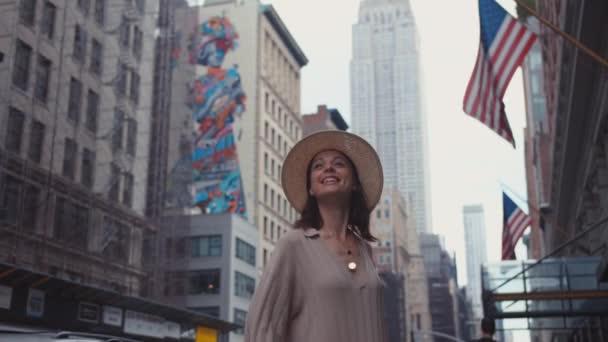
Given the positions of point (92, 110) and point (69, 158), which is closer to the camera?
point (69, 158)

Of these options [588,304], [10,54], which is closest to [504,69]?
[588,304]

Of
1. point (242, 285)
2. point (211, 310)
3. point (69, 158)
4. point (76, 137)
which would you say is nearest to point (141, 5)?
point (76, 137)

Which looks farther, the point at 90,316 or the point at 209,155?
the point at 209,155

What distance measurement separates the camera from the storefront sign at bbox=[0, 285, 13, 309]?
25905 millimetres

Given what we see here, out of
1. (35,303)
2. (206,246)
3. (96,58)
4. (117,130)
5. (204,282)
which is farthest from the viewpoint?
(206,246)

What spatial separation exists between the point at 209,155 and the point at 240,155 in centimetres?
635

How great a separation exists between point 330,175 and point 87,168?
3322 cm

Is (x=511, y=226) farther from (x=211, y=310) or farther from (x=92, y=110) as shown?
(x=211, y=310)

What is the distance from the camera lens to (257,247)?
216 ft

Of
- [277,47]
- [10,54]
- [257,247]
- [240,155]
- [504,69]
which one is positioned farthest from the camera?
[277,47]

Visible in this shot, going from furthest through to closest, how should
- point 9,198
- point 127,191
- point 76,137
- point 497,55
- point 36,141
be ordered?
point 127,191 → point 76,137 → point 36,141 → point 9,198 → point 497,55

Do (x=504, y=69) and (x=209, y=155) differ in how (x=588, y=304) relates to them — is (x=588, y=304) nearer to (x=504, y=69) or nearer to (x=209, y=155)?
(x=504, y=69)

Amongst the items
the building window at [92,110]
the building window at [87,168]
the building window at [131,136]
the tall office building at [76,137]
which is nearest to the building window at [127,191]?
the tall office building at [76,137]

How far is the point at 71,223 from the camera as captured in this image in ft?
105
